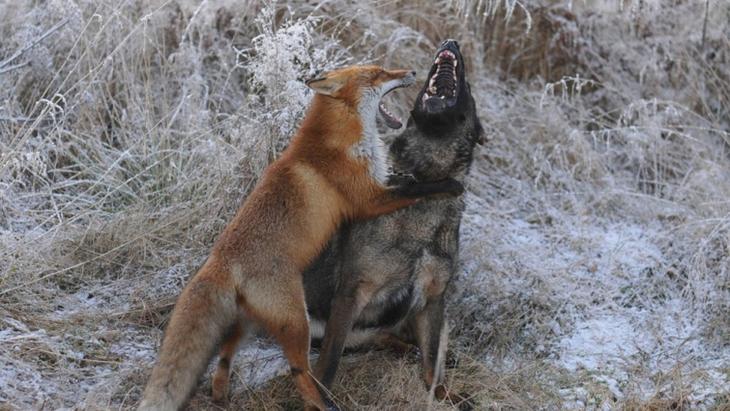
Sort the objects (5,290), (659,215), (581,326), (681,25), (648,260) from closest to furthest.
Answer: (5,290) < (581,326) < (648,260) < (659,215) < (681,25)

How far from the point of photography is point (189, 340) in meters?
3.77

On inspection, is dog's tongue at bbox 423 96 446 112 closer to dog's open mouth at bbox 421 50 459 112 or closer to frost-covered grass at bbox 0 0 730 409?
dog's open mouth at bbox 421 50 459 112

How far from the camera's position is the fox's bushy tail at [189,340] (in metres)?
3.66

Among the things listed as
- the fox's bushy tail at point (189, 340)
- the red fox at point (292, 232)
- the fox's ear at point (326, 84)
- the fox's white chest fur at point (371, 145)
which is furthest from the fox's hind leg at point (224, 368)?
the fox's ear at point (326, 84)

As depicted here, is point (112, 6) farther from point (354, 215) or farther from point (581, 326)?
point (581, 326)

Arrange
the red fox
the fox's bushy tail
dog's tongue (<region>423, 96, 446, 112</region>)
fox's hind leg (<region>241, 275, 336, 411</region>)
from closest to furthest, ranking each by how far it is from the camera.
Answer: the fox's bushy tail
the red fox
fox's hind leg (<region>241, 275, 336, 411</region>)
dog's tongue (<region>423, 96, 446, 112</region>)

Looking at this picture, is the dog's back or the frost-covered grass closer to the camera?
the dog's back

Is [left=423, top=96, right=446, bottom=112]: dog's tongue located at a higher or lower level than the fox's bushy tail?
higher

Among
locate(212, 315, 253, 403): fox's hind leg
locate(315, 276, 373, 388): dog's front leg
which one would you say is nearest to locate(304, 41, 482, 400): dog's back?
locate(315, 276, 373, 388): dog's front leg

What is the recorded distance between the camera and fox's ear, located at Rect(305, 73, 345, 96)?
452cm

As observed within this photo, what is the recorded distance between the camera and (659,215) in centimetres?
608

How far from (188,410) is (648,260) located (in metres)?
2.98

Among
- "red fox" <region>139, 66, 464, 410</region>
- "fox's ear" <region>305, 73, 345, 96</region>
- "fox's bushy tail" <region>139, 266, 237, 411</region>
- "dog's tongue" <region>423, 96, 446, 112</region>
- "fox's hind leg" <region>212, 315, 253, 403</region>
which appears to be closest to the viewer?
"fox's bushy tail" <region>139, 266, 237, 411</region>

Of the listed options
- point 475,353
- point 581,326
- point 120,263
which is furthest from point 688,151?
point 120,263
